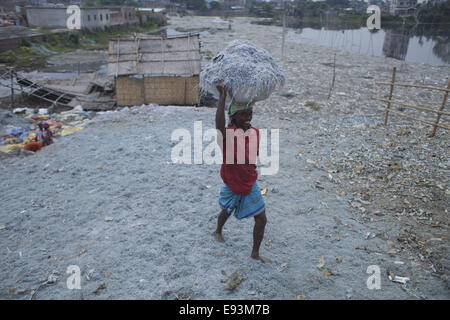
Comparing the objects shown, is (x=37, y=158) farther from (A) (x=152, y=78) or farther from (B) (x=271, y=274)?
(B) (x=271, y=274)

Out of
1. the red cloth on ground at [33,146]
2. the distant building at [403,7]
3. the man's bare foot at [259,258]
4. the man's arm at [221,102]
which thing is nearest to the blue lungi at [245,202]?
the man's bare foot at [259,258]

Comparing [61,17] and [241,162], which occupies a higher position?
[61,17]

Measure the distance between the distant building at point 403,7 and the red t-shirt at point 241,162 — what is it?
23.1 metres

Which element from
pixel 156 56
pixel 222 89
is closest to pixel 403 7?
pixel 156 56

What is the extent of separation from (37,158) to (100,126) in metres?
1.62

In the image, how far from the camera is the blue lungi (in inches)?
90.7

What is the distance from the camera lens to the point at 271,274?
7.93ft

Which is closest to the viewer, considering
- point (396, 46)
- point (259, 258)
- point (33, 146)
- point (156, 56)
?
point (259, 258)

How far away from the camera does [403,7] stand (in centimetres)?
2219

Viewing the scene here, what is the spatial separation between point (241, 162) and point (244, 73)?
64 cm

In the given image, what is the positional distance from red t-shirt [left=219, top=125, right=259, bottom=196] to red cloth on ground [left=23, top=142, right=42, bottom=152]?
191 inches

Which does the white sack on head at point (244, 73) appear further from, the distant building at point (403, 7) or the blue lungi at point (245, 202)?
the distant building at point (403, 7)

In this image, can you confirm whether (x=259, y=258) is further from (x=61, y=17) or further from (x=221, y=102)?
(x=61, y=17)

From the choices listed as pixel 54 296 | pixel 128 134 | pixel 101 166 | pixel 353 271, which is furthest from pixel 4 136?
pixel 353 271
